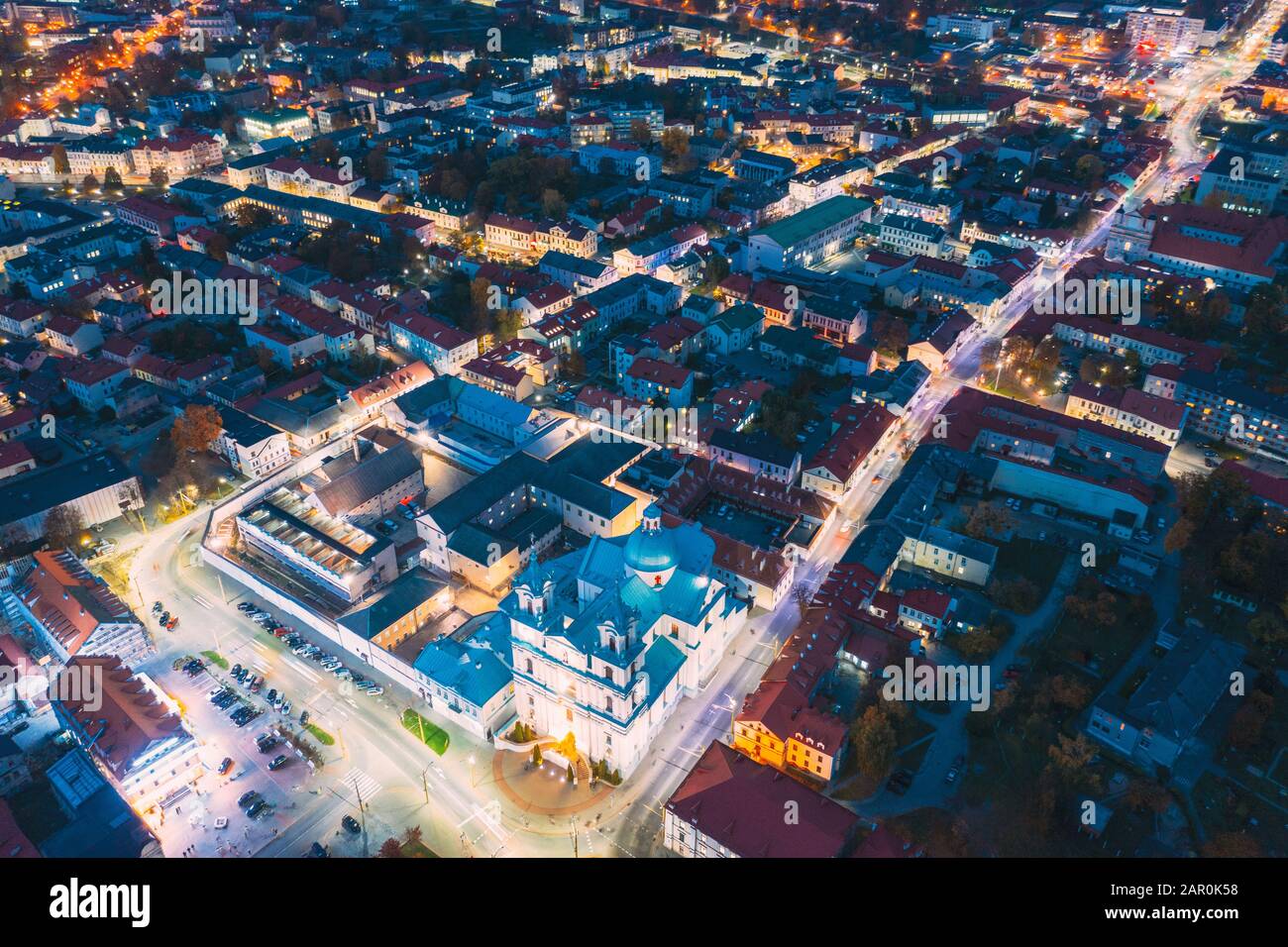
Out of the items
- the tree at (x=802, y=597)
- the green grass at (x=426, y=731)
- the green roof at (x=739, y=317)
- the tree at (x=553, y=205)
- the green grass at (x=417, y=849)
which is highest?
the tree at (x=553, y=205)

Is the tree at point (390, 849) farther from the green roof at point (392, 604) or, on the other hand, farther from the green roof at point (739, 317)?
the green roof at point (739, 317)

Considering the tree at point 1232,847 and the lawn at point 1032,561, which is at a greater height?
the lawn at point 1032,561

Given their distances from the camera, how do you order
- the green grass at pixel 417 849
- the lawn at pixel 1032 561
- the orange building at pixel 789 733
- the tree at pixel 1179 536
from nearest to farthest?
the green grass at pixel 417 849 → the orange building at pixel 789 733 → the tree at pixel 1179 536 → the lawn at pixel 1032 561

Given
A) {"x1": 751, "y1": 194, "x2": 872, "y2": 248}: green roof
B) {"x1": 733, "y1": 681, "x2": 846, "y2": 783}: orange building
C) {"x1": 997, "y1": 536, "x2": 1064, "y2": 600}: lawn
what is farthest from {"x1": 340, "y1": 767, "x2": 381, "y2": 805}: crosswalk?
{"x1": 751, "y1": 194, "x2": 872, "y2": 248}: green roof

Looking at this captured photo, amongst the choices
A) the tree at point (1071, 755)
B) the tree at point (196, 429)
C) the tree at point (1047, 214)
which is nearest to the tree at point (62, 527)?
the tree at point (196, 429)

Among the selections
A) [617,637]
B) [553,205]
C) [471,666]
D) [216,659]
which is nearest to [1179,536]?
[617,637]
